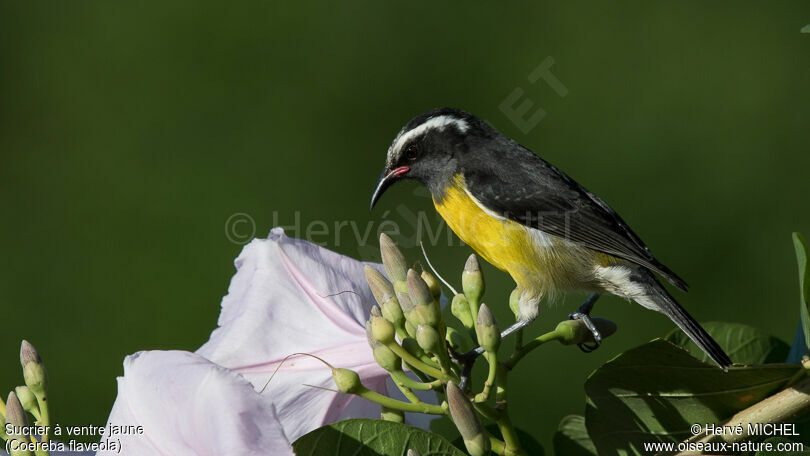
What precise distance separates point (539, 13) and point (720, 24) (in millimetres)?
1141

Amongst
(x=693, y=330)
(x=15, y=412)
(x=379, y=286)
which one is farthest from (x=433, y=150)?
(x=15, y=412)

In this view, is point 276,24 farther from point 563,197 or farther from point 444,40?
point 563,197

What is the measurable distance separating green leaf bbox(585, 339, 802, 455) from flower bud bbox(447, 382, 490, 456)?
11.6 inches

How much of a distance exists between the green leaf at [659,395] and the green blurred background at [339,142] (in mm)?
3396

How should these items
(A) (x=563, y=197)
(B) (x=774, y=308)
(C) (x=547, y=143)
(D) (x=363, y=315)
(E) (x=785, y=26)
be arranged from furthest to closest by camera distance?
(E) (x=785, y=26)
(C) (x=547, y=143)
(B) (x=774, y=308)
(A) (x=563, y=197)
(D) (x=363, y=315)

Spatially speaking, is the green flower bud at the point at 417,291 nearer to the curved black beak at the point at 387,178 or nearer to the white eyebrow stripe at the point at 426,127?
the curved black beak at the point at 387,178

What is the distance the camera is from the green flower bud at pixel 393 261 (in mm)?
1591

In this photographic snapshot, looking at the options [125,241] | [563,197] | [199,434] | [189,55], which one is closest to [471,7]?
[189,55]

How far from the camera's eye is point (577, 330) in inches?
65.2

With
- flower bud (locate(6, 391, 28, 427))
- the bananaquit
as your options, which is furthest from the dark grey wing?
flower bud (locate(6, 391, 28, 427))

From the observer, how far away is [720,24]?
6.27m

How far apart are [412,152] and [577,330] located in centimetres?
115

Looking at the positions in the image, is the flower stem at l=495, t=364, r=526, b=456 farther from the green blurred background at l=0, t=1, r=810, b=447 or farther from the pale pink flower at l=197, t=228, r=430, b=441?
the green blurred background at l=0, t=1, r=810, b=447

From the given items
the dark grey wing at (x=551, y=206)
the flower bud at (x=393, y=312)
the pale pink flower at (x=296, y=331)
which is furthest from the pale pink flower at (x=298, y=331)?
the dark grey wing at (x=551, y=206)
